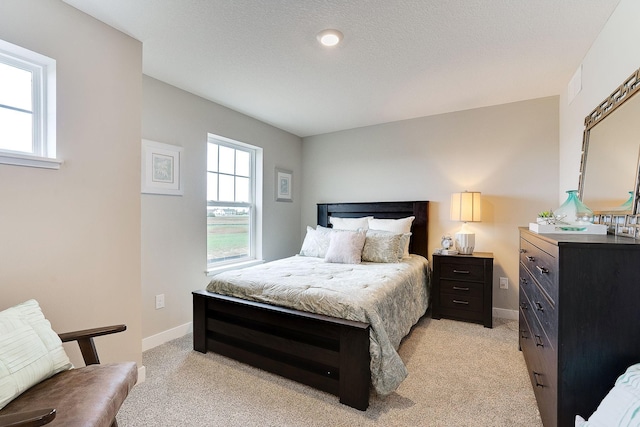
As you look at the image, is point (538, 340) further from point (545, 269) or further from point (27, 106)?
point (27, 106)

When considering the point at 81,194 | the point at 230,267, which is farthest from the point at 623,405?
the point at 230,267

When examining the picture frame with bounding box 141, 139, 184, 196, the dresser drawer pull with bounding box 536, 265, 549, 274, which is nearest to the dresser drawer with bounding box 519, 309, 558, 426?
the dresser drawer pull with bounding box 536, 265, 549, 274

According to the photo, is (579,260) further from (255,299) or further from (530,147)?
(530,147)

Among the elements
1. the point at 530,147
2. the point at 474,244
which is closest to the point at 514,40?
the point at 530,147

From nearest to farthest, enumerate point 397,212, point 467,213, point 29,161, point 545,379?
point 545,379, point 29,161, point 467,213, point 397,212

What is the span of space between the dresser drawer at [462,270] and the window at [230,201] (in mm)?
2311

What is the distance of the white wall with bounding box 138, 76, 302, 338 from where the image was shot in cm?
257

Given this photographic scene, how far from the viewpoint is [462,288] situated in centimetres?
308

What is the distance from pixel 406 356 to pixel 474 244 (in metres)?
1.61

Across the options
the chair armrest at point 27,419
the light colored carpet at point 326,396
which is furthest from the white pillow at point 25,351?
the light colored carpet at point 326,396

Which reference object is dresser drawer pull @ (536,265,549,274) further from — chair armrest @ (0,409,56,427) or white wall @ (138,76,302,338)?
white wall @ (138,76,302,338)

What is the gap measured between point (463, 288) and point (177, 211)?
2.99m

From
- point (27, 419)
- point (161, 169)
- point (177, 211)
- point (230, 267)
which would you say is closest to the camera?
point (27, 419)

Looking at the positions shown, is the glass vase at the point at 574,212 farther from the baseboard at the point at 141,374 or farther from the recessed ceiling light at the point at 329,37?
the baseboard at the point at 141,374
